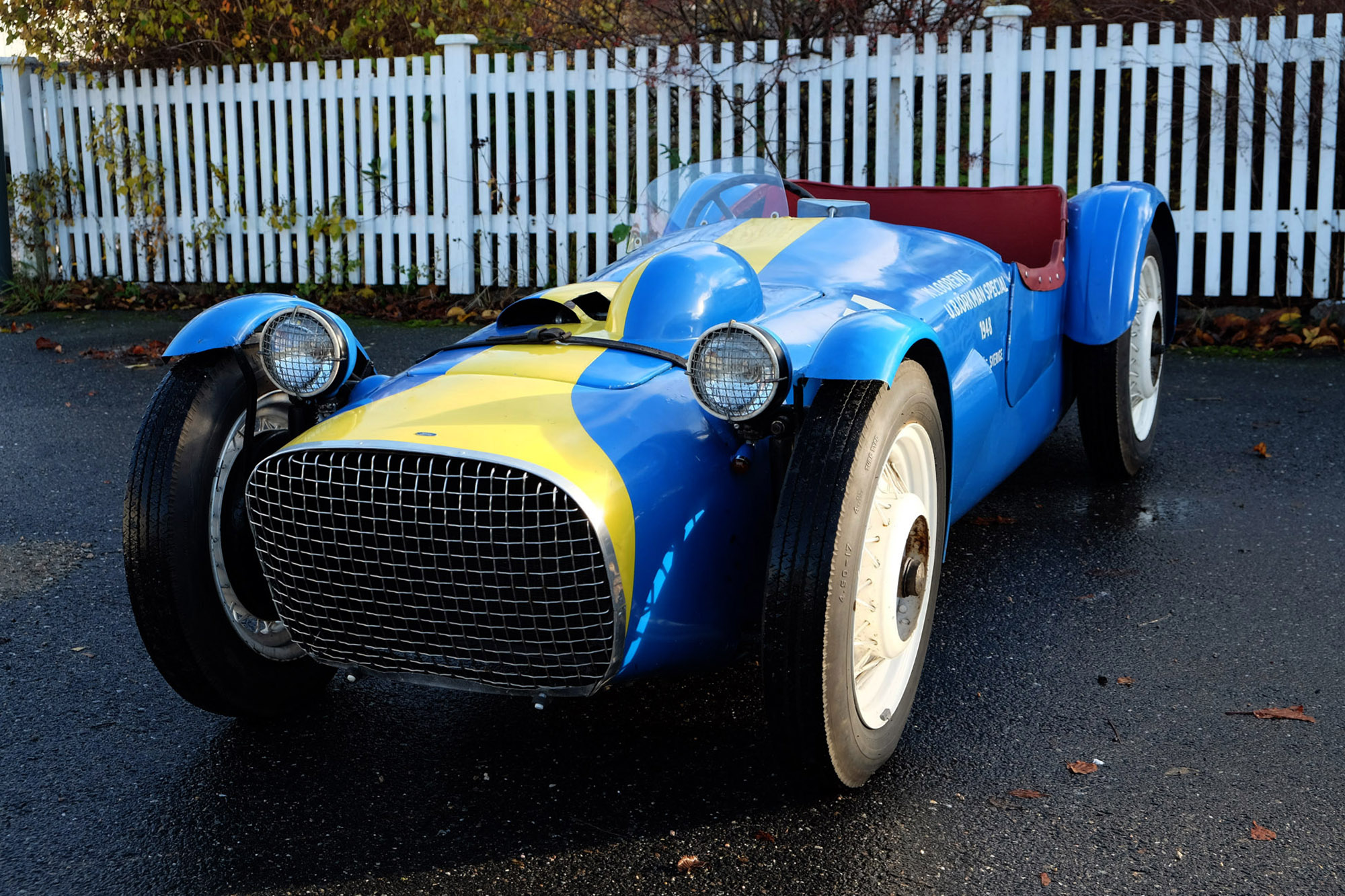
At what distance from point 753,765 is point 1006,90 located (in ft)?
20.1

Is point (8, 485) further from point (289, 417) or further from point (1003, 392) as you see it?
point (1003, 392)

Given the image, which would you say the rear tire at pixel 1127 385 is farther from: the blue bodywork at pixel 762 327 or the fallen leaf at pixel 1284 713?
the fallen leaf at pixel 1284 713

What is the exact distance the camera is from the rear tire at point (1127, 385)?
4.27 m

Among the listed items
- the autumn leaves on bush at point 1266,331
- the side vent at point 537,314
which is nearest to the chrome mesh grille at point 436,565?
the side vent at point 537,314

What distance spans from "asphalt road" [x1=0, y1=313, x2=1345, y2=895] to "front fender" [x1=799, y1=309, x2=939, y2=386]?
843 millimetres

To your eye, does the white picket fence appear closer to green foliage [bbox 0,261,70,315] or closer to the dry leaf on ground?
green foliage [bbox 0,261,70,315]

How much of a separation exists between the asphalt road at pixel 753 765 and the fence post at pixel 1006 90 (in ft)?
13.9

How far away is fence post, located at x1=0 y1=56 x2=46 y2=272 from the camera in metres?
10.4

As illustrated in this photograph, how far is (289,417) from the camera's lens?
280cm

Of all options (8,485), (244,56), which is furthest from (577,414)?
(244,56)

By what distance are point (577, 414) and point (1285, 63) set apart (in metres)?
6.59

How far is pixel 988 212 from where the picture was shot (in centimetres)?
457

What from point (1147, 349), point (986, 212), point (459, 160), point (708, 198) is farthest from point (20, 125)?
point (1147, 349)

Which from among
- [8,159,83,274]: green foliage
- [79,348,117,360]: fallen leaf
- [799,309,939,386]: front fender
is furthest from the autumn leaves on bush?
[8,159,83,274]: green foliage
